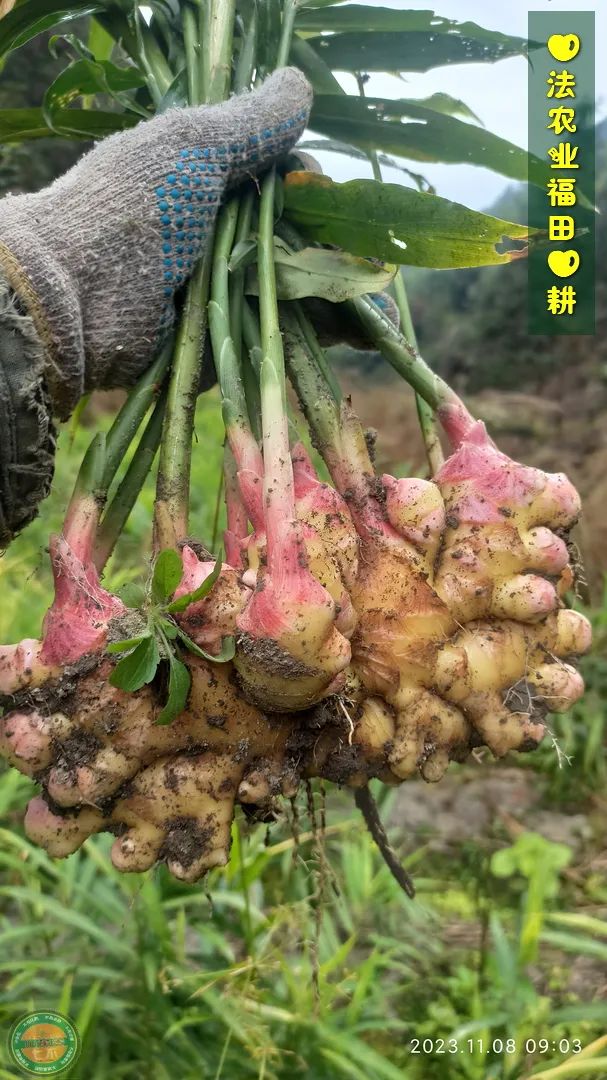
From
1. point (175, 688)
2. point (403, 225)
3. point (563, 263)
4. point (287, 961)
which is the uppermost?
point (403, 225)

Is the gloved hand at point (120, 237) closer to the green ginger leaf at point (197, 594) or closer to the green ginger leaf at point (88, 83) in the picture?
the green ginger leaf at point (88, 83)

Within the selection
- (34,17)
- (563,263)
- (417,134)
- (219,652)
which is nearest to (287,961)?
(219,652)

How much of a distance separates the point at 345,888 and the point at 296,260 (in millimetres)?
1378

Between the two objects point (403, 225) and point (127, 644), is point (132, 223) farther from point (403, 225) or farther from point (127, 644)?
point (127, 644)

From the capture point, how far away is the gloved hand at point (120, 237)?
79cm

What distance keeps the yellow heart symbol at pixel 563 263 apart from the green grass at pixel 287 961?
701 millimetres

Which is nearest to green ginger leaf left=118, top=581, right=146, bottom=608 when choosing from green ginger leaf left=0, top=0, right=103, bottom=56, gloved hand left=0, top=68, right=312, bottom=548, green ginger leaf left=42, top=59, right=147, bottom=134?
gloved hand left=0, top=68, right=312, bottom=548

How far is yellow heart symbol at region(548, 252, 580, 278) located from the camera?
113 centimetres

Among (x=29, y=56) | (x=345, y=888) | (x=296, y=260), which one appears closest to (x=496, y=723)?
(x=296, y=260)

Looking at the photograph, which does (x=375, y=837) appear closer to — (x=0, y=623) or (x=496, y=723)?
(x=496, y=723)

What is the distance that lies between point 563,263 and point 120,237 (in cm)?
65

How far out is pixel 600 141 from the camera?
368 centimetres

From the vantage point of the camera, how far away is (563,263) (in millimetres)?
1176

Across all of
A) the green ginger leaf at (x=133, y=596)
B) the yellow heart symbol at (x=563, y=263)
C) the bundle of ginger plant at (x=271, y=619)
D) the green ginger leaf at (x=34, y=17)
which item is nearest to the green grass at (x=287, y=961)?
the bundle of ginger plant at (x=271, y=619)
